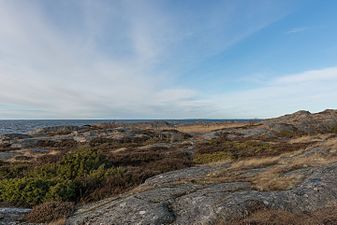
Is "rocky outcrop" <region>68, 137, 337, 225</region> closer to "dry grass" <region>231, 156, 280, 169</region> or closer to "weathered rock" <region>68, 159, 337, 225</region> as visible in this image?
"weathered rock" <region>68, 159, 337, 225</region>

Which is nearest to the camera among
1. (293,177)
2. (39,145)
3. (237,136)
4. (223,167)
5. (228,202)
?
(228,202)

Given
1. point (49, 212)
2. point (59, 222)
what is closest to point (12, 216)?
point (49, 212)

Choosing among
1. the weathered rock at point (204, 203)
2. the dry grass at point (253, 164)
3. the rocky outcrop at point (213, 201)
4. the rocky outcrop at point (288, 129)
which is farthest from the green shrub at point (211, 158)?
the rocky outcrop at point (288, 129)

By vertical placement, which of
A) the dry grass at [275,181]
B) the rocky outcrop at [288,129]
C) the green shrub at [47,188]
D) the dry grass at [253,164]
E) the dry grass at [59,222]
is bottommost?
the dry grass at [59,222]

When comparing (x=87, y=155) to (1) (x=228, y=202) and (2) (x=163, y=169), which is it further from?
(1) (x=228, y=202)

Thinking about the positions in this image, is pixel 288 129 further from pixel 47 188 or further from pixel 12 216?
pixel 12 216

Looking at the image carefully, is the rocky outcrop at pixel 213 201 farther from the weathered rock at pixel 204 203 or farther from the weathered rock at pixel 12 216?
the weathered rock at pixel 12 216

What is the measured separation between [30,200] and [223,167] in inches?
361

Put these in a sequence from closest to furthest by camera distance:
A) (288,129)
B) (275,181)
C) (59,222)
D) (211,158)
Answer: (59,222)
(275,181)
(211,158)
(288,129)

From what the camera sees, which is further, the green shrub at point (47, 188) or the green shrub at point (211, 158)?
the green shrub at point (211, 158)

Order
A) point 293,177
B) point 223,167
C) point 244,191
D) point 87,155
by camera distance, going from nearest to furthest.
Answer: point 244,191 < point 293,177 < point 223,167 < point 87,155

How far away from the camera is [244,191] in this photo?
11875 millimetres

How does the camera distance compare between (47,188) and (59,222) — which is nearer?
(59,222)

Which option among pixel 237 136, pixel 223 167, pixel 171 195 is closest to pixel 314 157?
pixel 223 167
